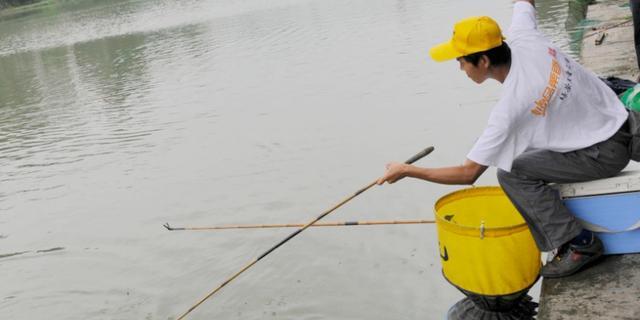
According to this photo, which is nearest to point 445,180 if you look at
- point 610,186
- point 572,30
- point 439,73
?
point 610,186

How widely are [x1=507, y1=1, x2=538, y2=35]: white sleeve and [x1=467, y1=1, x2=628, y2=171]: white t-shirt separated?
0.43 metres

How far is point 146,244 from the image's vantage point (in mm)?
6379

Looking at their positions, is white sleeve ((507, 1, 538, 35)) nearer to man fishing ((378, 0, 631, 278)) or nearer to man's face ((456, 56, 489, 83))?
man fishing ((378, 0, 631, 278))

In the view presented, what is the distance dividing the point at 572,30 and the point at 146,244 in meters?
10.4

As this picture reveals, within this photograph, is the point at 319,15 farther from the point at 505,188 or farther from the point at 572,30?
the point at 505,188

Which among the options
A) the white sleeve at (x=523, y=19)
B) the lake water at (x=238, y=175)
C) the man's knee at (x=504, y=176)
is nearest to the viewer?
the man's knee at (x=504, y=176)

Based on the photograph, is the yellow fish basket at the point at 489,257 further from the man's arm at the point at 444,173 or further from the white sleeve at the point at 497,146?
the white sleeve at the point at 497,146

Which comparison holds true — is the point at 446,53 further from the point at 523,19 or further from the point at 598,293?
the point at 598,293

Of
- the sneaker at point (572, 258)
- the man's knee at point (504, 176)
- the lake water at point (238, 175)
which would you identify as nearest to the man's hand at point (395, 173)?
the man's knee at point (504, 176)

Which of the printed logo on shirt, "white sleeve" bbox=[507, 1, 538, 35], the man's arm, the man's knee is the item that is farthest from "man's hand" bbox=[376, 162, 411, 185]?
"white sleeve" bbox=[507, 1, 538, 35]

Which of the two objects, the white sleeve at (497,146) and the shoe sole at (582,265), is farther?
the shoe sole at (582,265)

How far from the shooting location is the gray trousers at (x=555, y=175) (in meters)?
2.95

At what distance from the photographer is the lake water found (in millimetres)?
5195

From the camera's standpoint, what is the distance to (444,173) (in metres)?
3.03
